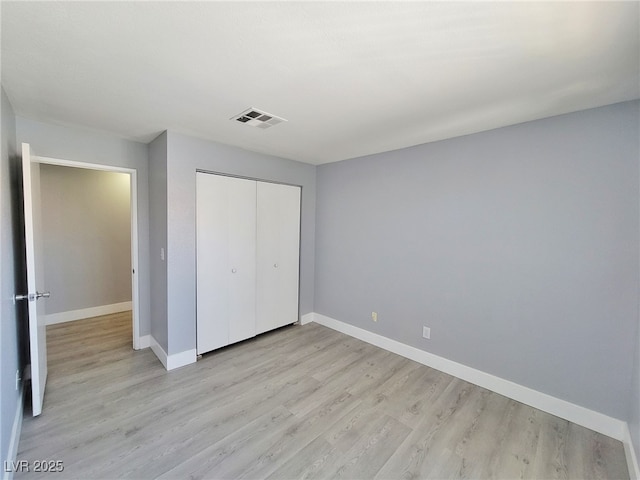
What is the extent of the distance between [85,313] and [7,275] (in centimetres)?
282

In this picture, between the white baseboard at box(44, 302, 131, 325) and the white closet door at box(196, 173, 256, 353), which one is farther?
the white baseboard at box(44, 302, 131, 325)

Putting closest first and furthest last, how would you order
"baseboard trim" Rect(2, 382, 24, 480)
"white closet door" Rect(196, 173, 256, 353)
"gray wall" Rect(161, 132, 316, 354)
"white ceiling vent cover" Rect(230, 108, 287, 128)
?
"baseboard trim" Rect(2, 382, 24, 480) < "white ceiling vent cover" Rect(230, 108, 287, 128) < "gray wall" Rect(161, 132, 316, 354) < "white closet door" Rect(196, 173, 256, 353)

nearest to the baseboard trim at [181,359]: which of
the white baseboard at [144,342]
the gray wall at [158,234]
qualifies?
the gray wall at [158,234]

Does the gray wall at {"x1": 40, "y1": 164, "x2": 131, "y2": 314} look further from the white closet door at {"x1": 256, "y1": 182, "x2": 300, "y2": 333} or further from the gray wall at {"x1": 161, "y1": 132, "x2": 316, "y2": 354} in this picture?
the white closet door at {"x1": 256, "y1": 182, "x2": 300, "y2": 333}

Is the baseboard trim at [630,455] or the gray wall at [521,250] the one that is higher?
the gray wall at [521,250]

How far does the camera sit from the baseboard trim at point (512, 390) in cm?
195

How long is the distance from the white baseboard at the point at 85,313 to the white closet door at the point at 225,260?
2.32 m

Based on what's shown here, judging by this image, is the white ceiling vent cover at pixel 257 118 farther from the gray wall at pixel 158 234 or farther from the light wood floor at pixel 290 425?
the light wood floor at pixel 290 425

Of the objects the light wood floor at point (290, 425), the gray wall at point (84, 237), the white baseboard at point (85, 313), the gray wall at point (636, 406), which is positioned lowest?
the light wood floor at point (290, 425)

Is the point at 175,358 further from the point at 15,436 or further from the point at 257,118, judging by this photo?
the point at 257,118

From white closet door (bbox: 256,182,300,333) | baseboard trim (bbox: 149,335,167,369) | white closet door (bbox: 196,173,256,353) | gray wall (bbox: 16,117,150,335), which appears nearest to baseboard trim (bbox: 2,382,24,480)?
baseboard trim (bbox: 149,335,167,369)

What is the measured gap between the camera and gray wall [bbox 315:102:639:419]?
190 centimetres

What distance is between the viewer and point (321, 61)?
1.45 metres

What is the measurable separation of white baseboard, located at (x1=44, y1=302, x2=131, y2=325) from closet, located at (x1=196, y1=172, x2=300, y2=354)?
2.32m
